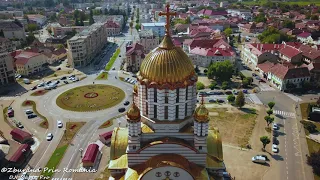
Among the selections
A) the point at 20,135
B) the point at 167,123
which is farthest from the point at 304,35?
the point at 20,135

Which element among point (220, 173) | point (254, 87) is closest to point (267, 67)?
point (254, 87)

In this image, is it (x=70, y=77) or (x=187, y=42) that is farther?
(x=187, y=42)

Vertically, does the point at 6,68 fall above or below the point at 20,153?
above

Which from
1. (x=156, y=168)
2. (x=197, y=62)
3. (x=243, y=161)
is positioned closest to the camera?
(x=156, y=168)

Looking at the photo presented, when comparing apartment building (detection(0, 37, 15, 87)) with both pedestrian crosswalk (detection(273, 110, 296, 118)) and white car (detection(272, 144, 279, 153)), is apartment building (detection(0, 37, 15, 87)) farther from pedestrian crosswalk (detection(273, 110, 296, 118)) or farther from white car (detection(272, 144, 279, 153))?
pedestrian crosswalk (detection(273, 110, 296, 118))

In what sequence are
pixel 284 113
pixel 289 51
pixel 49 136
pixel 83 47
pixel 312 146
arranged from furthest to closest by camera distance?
1. pixel 83 47
2. pixel 289 51
3. pixel 284 113
4. pixel 49 136
5. pixel 312 146

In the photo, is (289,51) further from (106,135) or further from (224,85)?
(106,135)

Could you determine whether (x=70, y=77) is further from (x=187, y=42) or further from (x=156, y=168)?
(x=156, y=168)
